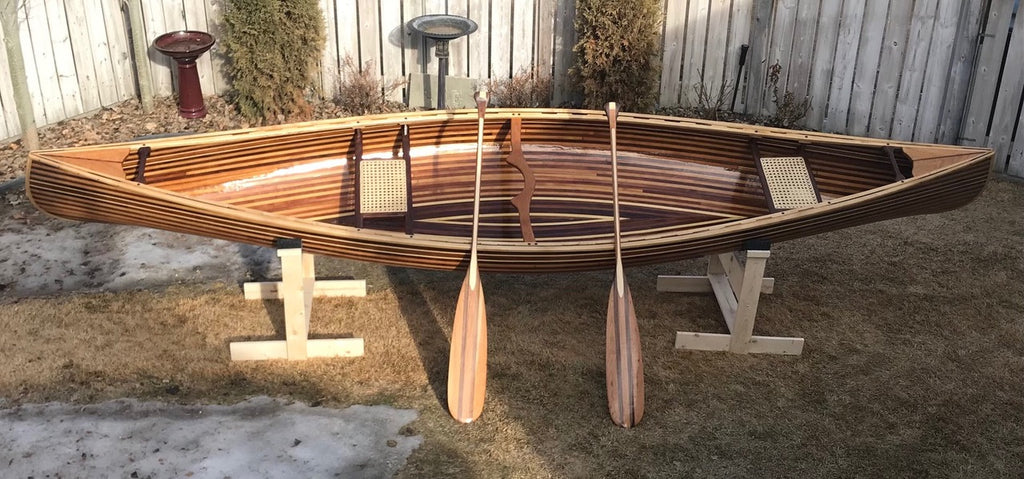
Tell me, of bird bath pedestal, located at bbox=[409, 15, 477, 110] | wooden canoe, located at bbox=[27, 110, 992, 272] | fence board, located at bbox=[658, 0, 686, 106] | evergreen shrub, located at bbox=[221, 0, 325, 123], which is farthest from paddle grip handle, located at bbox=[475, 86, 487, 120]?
fence board, located at bbox=[658, 0, 686, 106]

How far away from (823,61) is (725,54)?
870 mm

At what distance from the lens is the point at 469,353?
13.9 feet

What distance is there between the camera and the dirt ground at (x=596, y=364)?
3996 millimetres

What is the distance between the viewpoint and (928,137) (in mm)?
7738

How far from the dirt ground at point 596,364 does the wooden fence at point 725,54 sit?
2047 mm

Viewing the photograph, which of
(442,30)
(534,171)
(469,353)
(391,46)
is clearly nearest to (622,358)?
(469,353)

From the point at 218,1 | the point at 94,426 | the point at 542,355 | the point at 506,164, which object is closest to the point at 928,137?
the point at 506,164

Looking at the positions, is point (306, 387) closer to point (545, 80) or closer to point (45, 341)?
point (45, 341)

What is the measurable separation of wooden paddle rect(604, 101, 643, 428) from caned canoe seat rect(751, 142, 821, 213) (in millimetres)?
1062

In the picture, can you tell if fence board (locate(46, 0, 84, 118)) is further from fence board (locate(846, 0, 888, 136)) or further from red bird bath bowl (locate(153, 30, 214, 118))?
fence board (locate(846, 0, 888, 136))

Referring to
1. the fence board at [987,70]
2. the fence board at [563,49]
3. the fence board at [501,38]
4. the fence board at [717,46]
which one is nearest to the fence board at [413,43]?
the fence board at [501,38]

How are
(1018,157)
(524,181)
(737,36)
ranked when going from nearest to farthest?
1. (524,181)
2. (1018,157)
3. (737,36)

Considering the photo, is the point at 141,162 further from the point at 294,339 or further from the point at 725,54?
the point at 725,54

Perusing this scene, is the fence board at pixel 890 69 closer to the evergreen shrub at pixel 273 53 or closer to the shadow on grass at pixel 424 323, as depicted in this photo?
the shadow on grass at pixel 424 323
